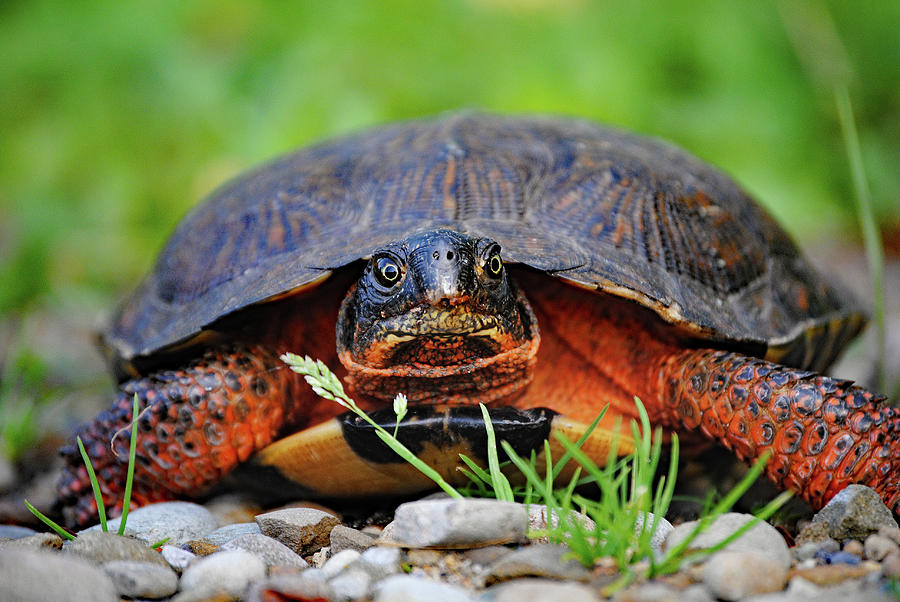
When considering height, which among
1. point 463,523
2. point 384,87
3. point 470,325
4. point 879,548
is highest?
point 384,87

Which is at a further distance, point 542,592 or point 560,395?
point 560,395

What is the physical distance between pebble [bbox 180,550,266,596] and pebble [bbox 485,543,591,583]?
42 cm

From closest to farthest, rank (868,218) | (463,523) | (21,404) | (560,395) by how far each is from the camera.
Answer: (463,523), (560,395), (868,218), (21,404)

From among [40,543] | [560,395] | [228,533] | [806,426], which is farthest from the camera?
[560,395]

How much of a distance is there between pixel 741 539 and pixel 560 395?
35.7 inches

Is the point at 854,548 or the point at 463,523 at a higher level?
the point at 463,523

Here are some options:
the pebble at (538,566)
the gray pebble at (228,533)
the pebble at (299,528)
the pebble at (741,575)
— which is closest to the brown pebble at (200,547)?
the gray pebble at (228,533)

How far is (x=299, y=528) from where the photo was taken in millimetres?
1745

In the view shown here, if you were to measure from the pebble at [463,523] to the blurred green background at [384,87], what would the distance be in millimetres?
4413

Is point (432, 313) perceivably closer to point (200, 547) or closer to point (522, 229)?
point (522, 229)

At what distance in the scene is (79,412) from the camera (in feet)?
11.7

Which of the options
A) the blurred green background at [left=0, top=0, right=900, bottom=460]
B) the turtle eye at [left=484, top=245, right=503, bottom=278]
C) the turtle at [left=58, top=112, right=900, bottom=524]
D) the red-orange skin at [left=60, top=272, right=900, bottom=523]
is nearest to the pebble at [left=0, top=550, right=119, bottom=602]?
the turtle at [left=58, top=112, right=900, bottom=524]

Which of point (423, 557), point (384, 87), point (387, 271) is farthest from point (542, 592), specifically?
point (384, 87)

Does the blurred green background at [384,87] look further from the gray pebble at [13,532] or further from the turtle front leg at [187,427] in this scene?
the gray pebble at [13,532]
